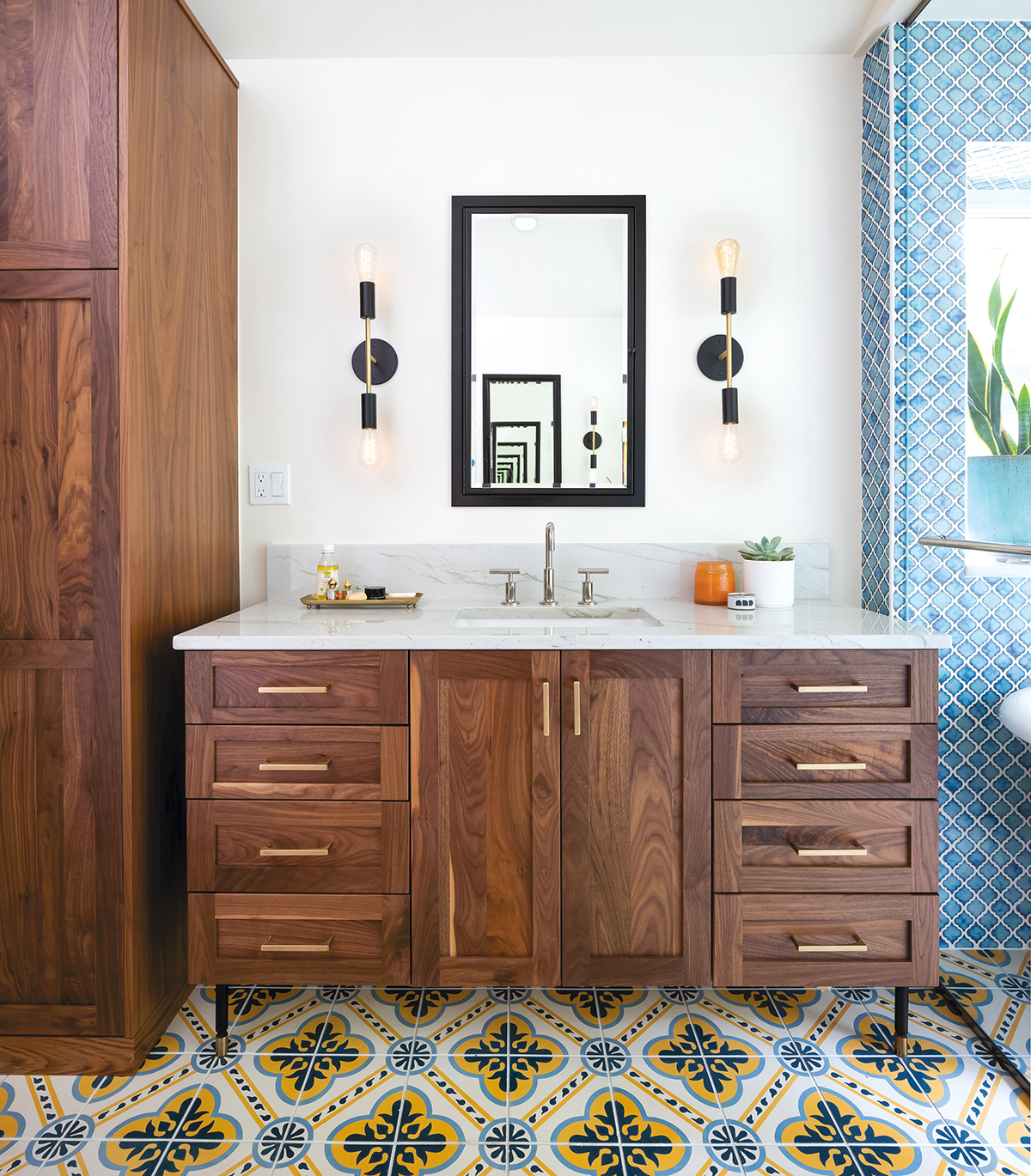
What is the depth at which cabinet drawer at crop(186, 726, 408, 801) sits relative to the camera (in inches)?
62.3

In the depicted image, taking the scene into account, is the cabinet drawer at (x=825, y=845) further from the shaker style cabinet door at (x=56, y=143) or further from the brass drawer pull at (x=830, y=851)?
the shaker style cabinet door at (x=56, y=143)

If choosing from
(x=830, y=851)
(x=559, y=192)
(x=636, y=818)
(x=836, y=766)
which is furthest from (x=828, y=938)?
(x=559, y=192)

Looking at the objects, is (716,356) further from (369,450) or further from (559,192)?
(369,450)

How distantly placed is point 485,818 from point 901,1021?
1016 mm

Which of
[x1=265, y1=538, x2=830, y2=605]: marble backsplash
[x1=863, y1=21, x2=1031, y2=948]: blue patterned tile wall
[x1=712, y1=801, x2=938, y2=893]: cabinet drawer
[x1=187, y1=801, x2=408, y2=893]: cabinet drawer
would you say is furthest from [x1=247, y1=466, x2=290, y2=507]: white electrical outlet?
[x1=863, y1=21, x2=1031, y2=948]: blue patterned tile wall

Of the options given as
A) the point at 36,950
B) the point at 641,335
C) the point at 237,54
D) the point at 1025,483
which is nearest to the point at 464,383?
the point at 641,335

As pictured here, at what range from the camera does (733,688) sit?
1579 mm

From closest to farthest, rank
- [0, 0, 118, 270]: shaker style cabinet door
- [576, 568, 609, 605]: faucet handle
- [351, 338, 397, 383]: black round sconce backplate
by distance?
[0, 0, 118, 270]: shaker style cabinet door → [576, 568, 609, 605]: faucet handle → [351, 338, 397, 383]: black round sconce backplate

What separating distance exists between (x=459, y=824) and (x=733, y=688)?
0.66 metres

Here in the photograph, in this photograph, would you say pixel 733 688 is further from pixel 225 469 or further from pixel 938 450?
pixel 225 469

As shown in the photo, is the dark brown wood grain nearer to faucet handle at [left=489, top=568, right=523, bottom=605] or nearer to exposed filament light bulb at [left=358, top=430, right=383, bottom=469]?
faucet handle at [left=489, top=568, right=523, bottom=605]

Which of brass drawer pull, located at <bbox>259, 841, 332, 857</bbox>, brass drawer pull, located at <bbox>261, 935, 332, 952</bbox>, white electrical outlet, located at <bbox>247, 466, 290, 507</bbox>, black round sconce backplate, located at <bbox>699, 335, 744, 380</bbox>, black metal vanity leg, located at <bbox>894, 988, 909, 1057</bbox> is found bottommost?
black metal vanity leg, located at <bbox>894, 988, 909, 1057</bbox>

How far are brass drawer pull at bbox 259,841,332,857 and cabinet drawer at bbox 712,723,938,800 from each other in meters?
0.84

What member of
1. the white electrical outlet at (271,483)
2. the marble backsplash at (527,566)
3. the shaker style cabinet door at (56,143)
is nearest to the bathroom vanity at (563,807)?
the marble backsplash at (527,566)
